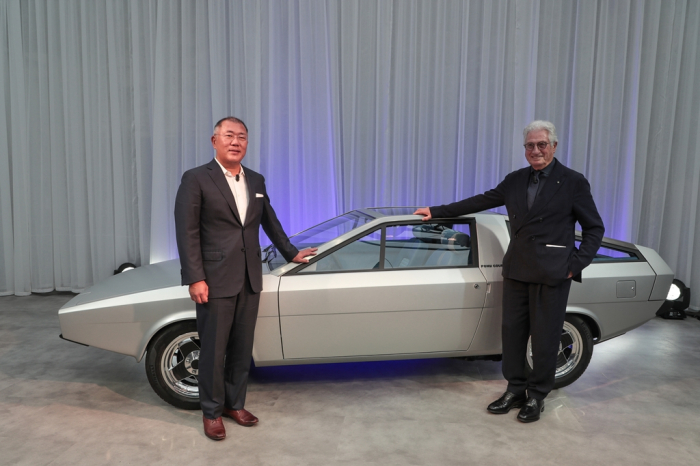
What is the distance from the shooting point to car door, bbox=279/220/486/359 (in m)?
3.44

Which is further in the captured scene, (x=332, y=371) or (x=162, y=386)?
(x=332, y=371)

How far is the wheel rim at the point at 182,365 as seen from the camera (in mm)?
3453

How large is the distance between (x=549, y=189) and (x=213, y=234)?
2031mm

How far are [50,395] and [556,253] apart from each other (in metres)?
3.53

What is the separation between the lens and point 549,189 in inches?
128

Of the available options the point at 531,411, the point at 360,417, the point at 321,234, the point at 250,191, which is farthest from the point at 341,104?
the point at 531,411

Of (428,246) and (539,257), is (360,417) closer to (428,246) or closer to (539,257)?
(428,246)

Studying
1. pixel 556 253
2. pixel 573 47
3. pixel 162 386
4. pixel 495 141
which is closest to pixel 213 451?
pixel 162 386

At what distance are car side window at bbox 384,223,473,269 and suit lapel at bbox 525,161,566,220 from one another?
55cm

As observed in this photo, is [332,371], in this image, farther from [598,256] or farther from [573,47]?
[573,47]

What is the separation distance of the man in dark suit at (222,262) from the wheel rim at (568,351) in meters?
2.03

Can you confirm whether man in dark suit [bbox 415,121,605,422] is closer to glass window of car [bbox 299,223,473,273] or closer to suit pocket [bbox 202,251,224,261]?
glass window of car [bbox 299,223,473,273]

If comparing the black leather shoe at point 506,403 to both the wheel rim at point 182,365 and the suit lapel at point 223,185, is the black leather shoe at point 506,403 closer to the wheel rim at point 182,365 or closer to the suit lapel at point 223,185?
the wheel rim at point 182,365

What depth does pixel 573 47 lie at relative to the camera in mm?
6113
